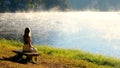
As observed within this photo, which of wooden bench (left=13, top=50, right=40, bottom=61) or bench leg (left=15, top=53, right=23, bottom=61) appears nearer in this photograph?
wooden bench (left=13, top=50, right=40, bottom=61)

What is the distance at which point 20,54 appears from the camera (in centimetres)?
2622

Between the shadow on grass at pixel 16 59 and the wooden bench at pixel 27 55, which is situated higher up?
the wooden bench at pixel 27 55

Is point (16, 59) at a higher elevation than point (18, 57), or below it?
below

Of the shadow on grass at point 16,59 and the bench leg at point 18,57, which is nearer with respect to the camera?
the shadow on grass at point 16,59

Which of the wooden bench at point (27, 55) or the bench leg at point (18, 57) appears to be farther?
the bench leg at point (18, 57)

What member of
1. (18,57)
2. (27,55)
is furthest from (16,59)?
(27,55)

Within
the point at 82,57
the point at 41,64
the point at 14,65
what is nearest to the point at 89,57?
the point at 82,57

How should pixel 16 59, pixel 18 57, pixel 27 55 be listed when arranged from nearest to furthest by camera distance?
pixel 27 55
pixel 16 59
pixel 18 57

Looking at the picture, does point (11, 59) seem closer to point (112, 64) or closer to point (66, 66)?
point (66, 66)

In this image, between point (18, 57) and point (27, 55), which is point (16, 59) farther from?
point (27, 55)

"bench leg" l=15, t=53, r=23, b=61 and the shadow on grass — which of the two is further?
"bench leg" l=15, t=53, r=23, b=61

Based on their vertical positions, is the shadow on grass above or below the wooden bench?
below

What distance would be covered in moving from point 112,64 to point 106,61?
69cm

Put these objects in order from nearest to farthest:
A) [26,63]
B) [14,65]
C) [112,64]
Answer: [14,65] < [26,63] < [112,64]
